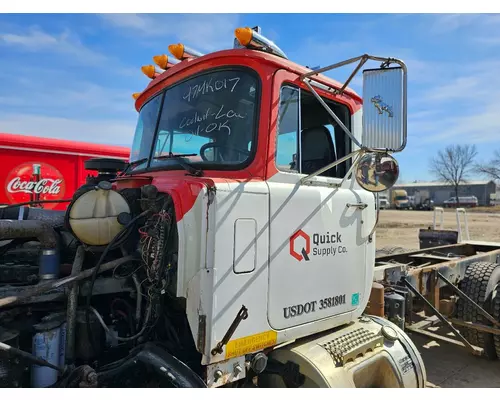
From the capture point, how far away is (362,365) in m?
2.50

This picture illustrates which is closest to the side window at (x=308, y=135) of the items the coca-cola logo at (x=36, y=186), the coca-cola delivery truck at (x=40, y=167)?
the coca-cola delivery truck at (x=40, y=167)

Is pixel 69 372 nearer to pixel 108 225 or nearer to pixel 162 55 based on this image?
pixel 108 225

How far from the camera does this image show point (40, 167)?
6879mm

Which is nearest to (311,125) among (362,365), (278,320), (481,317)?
(278,320)

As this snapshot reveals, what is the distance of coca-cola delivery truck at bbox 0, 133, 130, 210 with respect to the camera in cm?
660

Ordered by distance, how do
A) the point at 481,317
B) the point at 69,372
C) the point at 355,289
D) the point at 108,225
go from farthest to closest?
the point at 481,317 → the point at 355,289 → the point at 108,225 → the point at 69,372

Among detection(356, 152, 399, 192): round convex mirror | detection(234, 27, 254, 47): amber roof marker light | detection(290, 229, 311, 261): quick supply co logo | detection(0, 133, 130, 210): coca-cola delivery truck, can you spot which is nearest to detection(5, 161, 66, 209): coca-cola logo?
detection(0, 133, 130, 210): coca-cola delivery truck

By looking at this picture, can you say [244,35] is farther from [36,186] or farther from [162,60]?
[36,186]

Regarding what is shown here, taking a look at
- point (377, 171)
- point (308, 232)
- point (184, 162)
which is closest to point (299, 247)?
point (308, 232)

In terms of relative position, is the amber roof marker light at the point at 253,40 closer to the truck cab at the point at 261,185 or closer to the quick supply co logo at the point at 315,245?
the truck cab at the point at 261,185

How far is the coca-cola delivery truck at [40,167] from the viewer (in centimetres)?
660

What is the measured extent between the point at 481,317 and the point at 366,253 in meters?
2.58

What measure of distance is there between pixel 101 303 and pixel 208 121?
4.43 feet

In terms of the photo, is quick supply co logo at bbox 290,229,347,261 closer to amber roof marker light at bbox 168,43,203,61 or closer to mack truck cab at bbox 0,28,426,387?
mack truck cab at bbox 0,28,426,387
